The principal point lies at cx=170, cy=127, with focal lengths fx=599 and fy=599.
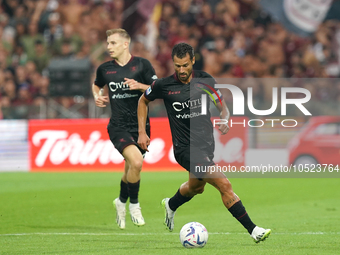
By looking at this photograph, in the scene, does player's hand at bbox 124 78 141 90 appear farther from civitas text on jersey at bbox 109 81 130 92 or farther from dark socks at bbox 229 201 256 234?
dark socks at bbox 229 201 256 234

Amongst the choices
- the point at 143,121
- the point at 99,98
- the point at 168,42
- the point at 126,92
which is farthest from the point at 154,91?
the point at 168,42

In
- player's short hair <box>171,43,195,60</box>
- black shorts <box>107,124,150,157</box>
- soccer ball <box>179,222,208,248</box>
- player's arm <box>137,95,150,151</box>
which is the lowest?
soccer ball <box>179,222,208,248</box>

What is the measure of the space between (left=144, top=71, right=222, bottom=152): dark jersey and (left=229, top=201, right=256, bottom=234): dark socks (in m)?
0.85

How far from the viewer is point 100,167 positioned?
17.9 metres

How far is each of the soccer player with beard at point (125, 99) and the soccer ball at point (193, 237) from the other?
6.43 feet

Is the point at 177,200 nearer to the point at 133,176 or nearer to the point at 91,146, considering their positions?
the point at 133,176

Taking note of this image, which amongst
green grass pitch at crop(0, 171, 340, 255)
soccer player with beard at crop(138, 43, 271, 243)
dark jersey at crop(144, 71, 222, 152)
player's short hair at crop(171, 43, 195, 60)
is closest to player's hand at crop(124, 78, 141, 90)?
soccer player with beard at crop(138, 43, 271, 243)

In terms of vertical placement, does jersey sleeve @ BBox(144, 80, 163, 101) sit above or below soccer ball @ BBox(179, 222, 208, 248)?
above

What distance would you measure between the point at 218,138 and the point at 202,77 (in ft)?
33.0

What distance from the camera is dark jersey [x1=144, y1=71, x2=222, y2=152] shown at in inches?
278

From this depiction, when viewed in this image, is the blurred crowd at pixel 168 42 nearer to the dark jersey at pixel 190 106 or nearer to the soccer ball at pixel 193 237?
the dark jersey at pixel 190 106

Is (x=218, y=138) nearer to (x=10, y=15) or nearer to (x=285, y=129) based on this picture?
(x=285, y=129)

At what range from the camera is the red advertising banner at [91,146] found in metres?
17.7

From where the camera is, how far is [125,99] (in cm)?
876
